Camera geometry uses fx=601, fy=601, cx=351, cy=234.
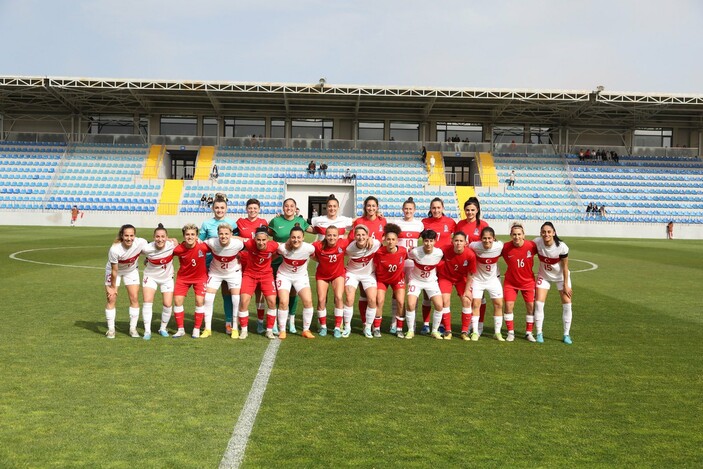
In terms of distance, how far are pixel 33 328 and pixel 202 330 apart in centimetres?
226

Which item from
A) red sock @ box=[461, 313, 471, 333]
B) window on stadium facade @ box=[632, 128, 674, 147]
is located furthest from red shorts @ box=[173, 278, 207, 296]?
window on stadium facade @ box=[632, 128, 674, 147]

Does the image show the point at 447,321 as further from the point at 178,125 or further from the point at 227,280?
the point at 178,125

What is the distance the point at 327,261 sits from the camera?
8359 mm

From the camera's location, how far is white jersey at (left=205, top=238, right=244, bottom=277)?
810 cm

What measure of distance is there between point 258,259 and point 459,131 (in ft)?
136

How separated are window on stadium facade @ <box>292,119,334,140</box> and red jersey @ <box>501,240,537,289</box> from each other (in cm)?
3984

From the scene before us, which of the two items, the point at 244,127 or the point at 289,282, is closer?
the point at 289,282

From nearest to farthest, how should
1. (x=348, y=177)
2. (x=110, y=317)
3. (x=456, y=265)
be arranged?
(x=110, y=317)
(x=456, y=265)
(x=348, y=177)

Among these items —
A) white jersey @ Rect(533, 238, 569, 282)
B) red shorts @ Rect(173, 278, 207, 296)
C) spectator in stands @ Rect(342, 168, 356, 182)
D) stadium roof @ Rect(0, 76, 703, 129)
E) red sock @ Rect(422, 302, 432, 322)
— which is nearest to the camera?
red shorts @ Rect(173, 278, 207, 296)

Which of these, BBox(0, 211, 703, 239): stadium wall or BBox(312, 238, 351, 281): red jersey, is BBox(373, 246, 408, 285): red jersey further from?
BBox(0, 211, 703, 239): stadium wall

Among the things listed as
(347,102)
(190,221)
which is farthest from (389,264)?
(347,102)

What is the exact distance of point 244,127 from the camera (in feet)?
155

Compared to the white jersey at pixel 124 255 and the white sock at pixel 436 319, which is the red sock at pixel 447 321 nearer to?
the white sock at pixel 436 319

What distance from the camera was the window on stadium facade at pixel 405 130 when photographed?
47531 millimetres
